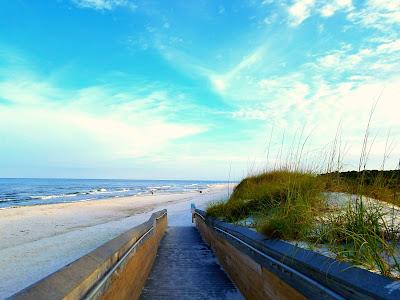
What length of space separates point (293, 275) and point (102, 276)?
1.39 m

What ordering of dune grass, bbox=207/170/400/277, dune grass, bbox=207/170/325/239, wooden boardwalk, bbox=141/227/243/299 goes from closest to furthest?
dune grass, bbox=207/170/400/277, dune grass, bbox=207/170/325/239, wooden boardwalk, bbox=141/227/243/299

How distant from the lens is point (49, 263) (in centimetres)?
655

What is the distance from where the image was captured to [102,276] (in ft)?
9.34

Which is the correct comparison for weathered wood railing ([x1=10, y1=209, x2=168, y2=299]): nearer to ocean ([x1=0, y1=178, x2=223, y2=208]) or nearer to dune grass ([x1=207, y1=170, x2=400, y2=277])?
dune grass ([x1=207, y1=170, x2=400, y2=277])

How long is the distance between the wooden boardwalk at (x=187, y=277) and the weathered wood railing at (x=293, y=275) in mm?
322

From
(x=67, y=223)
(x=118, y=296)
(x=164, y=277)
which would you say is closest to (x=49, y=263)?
(x=164, y=277)

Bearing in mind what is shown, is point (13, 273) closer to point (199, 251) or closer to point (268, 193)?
point (199, 251)

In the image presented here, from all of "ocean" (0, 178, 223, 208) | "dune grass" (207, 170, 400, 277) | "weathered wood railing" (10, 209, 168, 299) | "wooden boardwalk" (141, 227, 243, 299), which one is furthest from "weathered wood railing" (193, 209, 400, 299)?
"ocean" (0, 178, 223, 208)

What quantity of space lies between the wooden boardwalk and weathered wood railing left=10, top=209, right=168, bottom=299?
0.88 feet

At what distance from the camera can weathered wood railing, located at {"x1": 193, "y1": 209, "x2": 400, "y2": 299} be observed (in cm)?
187

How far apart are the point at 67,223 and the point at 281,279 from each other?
524 inches

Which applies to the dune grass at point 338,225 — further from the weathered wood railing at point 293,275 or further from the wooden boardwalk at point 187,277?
the wooden boardwalk at point 187,277

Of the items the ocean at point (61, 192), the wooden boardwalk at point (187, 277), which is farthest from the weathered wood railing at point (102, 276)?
the ocean at point (61, 192)

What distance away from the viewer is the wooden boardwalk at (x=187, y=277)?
4.61m
